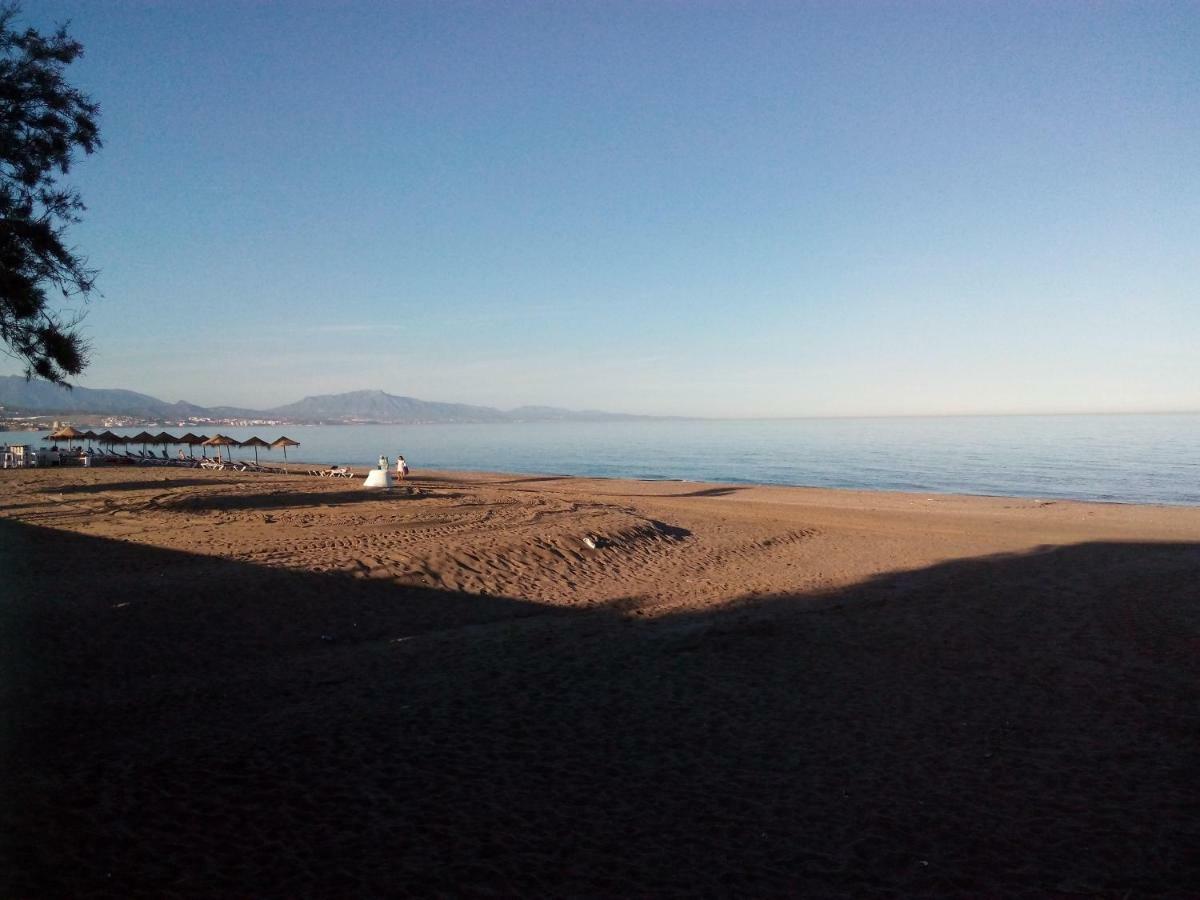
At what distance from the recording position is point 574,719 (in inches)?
251

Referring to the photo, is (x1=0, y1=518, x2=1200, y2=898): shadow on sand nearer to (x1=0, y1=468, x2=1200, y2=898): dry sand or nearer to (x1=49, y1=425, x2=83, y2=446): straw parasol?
(x1=0, y1=468, x2=1200, y2=898): dry sand

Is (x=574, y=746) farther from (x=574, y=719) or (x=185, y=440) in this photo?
(x=185, y=440)

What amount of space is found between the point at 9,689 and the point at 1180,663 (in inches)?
Result: 428

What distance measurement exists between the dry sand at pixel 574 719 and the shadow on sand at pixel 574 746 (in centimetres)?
3

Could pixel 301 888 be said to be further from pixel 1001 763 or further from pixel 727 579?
pixel 727 579

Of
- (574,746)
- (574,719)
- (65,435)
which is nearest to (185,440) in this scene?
(65,435)

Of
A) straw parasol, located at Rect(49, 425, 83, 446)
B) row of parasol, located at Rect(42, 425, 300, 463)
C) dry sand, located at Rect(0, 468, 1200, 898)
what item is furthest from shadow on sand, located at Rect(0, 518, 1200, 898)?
straw parasol, located at Rect(49, 425, 83, 446)

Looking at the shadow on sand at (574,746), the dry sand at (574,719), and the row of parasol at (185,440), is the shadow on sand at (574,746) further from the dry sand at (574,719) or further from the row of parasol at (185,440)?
the row of parasol at (185,440)

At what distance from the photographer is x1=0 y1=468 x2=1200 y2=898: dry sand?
409cm

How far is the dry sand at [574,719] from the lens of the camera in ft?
13.4

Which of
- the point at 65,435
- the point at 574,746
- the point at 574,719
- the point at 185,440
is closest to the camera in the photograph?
the point at 574,746

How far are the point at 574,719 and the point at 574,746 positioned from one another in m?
0.58

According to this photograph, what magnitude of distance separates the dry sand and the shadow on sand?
3 centimetres

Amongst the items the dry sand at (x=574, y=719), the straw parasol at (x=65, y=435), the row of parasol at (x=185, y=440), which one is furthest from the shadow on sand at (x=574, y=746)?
the straw parasol at (x=65, y=435)
